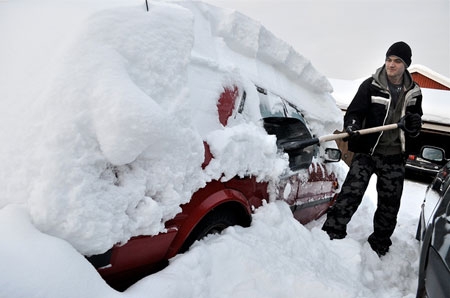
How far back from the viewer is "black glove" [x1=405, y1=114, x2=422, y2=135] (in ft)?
11.1

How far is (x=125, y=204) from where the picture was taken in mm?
1558

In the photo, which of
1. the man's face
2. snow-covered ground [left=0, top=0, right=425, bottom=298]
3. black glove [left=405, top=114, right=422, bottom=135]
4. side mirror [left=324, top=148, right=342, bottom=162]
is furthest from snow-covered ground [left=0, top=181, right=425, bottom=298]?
the man's face

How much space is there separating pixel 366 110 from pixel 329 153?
1.88 ft

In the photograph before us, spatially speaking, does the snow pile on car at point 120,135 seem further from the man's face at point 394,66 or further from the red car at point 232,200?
the man's face at point 394,66

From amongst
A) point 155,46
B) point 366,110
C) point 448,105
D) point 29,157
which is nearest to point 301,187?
point 366,110

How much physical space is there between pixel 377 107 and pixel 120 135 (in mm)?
2883

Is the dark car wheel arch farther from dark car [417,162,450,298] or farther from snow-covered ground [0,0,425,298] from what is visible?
dark car [417,162,450,298]

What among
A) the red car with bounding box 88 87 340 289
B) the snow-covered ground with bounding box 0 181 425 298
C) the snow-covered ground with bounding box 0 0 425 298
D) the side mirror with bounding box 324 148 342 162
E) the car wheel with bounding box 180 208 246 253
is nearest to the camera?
the snow-covered ground with bounding box 0 181 425 298

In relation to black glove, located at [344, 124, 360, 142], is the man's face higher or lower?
→ higher

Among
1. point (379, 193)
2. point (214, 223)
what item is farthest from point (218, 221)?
point (379, 193)

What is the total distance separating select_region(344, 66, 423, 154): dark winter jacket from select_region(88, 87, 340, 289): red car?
33 cm

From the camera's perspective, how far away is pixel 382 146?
3.56 meters

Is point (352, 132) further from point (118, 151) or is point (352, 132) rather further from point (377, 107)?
point (118, 151)

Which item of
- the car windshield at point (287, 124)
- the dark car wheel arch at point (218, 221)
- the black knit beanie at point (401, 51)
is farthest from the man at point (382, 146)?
the dark car wheel arch at point (218, 221)
